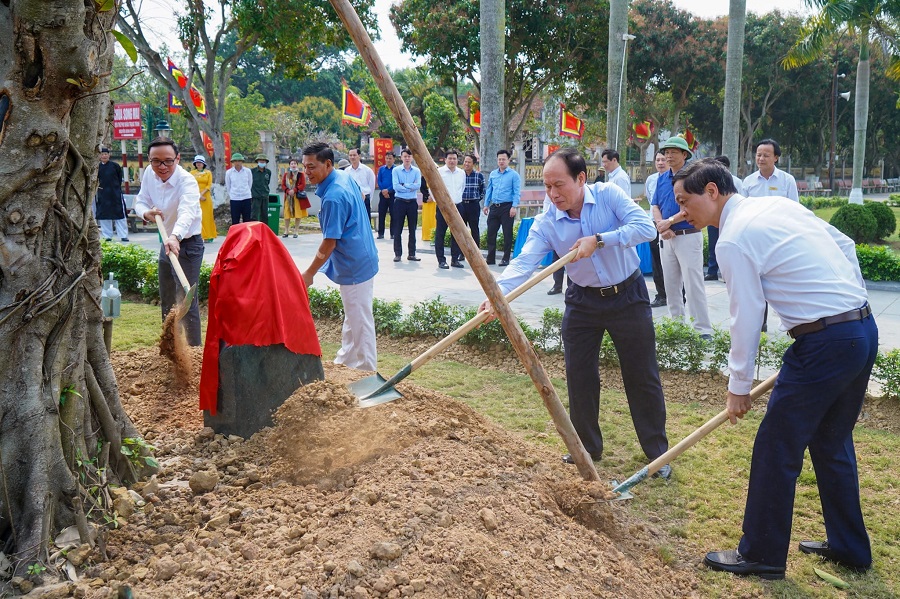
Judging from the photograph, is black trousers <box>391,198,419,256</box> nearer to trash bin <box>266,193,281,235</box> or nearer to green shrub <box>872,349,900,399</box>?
trash bin <box>266,193,281,235</box>

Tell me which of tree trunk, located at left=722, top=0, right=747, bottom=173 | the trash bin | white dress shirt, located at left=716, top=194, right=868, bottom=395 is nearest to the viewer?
white dress shirt, located at left=716, top=194, right=868, bottom=395

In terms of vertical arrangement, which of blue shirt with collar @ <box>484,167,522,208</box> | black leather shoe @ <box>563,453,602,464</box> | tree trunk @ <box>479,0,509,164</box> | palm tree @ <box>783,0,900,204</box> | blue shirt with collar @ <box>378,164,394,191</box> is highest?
palm tree @ <box>783,0,900,204</box>

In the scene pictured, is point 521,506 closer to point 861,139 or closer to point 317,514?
point 317,514

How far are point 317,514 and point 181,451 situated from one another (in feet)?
3.80

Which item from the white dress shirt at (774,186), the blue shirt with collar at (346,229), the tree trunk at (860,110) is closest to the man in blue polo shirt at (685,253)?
the white dress shirt at (774,186)

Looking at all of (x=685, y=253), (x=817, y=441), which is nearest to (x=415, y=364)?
(x=817, y=441)

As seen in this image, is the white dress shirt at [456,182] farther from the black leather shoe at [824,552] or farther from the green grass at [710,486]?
the black leather shoe at [824,552]

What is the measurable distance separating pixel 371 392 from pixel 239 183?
12754 mm

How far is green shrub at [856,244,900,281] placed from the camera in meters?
10.9

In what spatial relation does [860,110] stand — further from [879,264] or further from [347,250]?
[347,250]

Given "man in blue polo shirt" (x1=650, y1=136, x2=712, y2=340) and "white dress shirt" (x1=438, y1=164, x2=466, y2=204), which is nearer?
"man in blue polo shirt" (x1=650, y1=136, x2=712, y2=340)

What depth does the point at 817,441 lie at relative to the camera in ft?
11.6

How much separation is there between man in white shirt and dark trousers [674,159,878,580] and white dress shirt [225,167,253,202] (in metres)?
13.8

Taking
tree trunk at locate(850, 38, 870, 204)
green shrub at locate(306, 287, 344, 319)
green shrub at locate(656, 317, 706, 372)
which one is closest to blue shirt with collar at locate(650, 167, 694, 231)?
green shrub at locate(656, 317, 706, 372)
